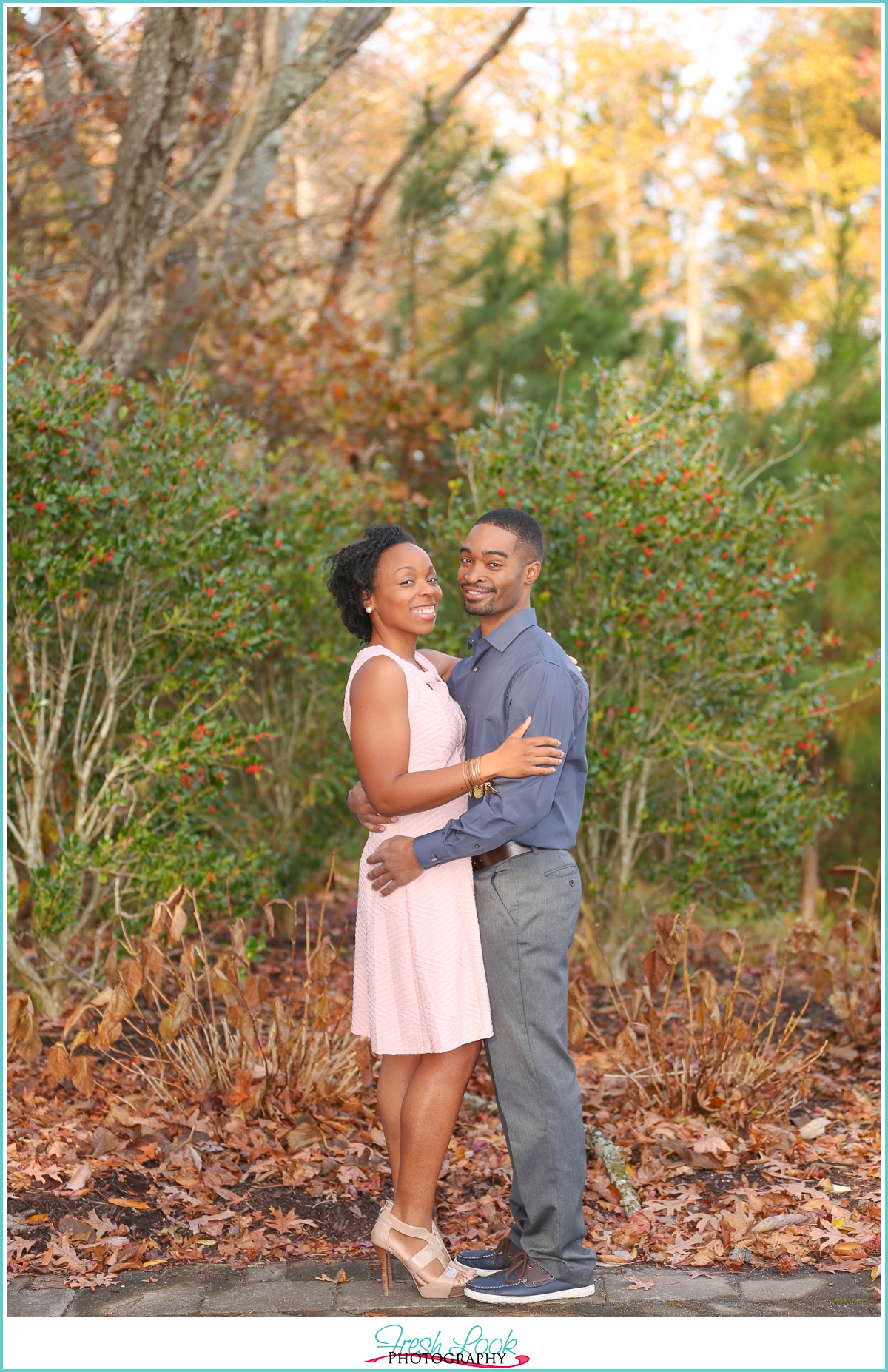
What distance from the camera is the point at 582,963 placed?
254 inches

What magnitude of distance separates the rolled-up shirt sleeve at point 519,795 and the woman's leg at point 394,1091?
0.62 metres

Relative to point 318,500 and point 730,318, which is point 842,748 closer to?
point 318,500

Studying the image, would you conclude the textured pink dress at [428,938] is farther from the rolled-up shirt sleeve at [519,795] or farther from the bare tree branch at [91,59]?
the bare tree branch at [91,59]

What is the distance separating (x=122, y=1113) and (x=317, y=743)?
2.87m

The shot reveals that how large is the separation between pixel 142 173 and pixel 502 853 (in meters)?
Result: 4.69

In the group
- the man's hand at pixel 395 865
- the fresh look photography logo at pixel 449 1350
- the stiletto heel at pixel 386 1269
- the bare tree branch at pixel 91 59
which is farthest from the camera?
the bare tree branch at pixel 91 59

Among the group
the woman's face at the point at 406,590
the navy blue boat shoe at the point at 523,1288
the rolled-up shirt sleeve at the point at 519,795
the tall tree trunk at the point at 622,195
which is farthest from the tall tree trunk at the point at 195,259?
the tall tree trunk at the point at 622,195

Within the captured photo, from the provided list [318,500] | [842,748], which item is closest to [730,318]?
[842,748]

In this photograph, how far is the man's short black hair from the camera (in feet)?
10.6

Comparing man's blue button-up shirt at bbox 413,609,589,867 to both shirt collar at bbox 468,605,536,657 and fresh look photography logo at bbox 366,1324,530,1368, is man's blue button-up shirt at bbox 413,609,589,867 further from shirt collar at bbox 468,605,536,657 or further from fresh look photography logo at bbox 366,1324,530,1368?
fresh look photography logo at bbox 366,1324,530,1368

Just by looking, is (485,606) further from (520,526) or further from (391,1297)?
(391,1297)

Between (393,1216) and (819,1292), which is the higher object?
(393,1216)

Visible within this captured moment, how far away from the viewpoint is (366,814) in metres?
3.36

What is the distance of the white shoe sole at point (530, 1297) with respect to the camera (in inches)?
122
